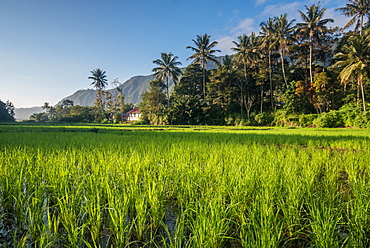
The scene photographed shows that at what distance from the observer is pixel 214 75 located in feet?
87.2

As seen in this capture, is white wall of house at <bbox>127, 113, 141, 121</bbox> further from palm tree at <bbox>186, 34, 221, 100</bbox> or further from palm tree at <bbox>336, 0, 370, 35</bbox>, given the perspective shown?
palm tree at <bbox>336, 0, 370, 35</bbox>

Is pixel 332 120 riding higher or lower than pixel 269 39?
lower

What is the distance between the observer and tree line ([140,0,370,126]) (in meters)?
20.2

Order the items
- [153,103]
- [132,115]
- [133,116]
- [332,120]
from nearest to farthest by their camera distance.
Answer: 1. [332,120]
2. [153,103]
3. [133,116]
4. [132,115]

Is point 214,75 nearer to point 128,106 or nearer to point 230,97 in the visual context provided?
point 230,97

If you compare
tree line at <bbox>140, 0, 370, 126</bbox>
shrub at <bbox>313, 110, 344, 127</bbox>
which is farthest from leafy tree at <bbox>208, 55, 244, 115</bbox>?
shrub at <bbox>313, 110, 344, 127</bbox>

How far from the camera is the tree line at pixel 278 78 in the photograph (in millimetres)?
20188

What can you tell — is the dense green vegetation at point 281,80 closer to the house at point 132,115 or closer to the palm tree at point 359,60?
the palm tree at point 359,60

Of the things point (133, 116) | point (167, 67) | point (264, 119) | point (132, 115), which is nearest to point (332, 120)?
point (264, 119)

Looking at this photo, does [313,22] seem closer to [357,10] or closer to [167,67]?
[357,10]

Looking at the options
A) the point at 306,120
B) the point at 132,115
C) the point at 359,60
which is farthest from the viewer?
the point at 132,115

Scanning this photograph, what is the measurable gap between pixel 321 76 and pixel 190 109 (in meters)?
15.9

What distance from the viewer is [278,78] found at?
25.5 m

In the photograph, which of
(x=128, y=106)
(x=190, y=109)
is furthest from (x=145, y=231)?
(x=128, y=106)
